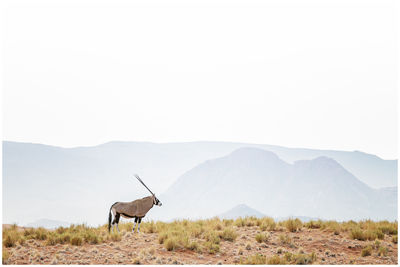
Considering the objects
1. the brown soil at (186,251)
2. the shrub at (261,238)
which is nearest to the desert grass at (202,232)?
the shrub at (261,238)

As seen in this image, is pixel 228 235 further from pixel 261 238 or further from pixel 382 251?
pixel 382 251

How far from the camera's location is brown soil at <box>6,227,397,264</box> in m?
11.0

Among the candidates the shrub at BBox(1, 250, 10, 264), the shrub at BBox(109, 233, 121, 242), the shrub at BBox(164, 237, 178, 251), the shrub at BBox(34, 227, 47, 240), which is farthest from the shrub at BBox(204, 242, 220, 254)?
the shrub at BBox(1, 250, 10, 264)

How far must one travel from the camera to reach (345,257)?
12.1 metres

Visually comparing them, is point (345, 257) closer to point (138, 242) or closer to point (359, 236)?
point (359, 236)

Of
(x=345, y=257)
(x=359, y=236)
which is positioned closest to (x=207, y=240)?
(x=345, y=257)

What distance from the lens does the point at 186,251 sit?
11898mm

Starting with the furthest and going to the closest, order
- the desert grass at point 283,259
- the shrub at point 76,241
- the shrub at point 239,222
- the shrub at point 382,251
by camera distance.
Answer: the shrub at point 239,222
the shrub at point 382,251
the shrub at point 76,241
the desert grass at point 283,259

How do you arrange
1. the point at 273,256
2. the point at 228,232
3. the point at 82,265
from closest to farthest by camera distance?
1. the point at 82,265
2. the point at 273,256
3. the point at 228,232

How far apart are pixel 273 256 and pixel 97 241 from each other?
4.99 meters

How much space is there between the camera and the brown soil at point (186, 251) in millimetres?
11023

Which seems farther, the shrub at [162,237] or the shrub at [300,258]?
the shrub at [162,237]

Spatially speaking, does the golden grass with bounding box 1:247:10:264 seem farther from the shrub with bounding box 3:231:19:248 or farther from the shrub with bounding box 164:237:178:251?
the shrub with bounding box 164:237:178:251

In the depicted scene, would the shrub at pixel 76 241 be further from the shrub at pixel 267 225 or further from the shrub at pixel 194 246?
the shrub at pixel 267 225
